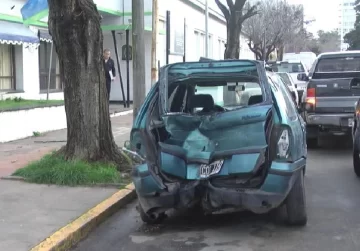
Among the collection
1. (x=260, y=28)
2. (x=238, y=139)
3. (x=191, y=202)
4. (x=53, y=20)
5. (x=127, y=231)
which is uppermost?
(x=260, y=28)

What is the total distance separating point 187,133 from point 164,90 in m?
0.59

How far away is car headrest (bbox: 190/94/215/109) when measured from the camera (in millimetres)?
6934

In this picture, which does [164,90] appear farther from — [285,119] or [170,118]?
[285,119]

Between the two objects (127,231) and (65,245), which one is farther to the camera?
(127,231)

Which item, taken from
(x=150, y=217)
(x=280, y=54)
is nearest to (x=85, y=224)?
(x=150, y=217)

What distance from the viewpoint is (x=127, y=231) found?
5.98 m

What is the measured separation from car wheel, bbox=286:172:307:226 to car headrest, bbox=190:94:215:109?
1.65 metres

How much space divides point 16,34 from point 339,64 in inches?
316

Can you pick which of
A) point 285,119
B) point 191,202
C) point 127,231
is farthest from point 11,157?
point 285,119

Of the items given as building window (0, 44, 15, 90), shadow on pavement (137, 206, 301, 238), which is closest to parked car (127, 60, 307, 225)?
shadow on pavement (137, 206, 301, 238)

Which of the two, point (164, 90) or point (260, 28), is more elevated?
point (260, 28)

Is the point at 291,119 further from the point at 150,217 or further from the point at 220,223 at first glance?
the point at 150,217

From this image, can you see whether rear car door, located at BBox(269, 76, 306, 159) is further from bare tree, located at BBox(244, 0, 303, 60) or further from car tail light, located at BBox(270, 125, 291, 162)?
bare tree, located at BBox(244, 0, 303, 60)

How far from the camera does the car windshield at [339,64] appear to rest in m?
11.5
